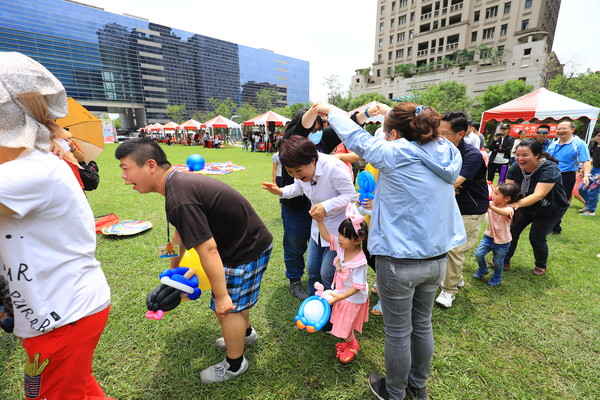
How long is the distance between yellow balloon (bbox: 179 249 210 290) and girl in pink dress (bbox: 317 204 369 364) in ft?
3.17

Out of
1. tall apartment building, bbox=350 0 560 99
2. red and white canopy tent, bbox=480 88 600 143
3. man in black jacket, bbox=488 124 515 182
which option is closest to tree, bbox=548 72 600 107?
tall apartment building, bbox=350 0 560 99

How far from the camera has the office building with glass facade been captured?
199 feet

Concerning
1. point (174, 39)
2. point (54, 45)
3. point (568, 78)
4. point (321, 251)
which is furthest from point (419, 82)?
point (54, 45)

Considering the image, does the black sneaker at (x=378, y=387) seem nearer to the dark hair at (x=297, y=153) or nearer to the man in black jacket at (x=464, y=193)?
the man in black jacket at (x=464, y=193)

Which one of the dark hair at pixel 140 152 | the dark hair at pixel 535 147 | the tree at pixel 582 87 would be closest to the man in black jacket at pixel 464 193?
the dark hair at pixel 535 147

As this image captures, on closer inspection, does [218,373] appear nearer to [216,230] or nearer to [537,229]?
[216,230]

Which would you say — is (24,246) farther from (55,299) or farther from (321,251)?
(321,251)

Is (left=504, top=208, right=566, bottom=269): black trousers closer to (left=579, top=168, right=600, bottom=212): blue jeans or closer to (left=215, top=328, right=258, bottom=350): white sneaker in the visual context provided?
(left=215, top=328, right=258, bottom=350): white sneaker

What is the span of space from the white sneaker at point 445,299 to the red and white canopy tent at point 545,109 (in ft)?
28.3

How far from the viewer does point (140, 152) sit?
154 centimetres

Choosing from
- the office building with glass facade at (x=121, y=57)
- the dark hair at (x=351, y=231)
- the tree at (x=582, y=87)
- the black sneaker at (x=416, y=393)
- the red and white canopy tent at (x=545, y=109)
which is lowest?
the black sneaker at (x=416, y=393)

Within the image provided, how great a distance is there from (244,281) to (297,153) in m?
1.02

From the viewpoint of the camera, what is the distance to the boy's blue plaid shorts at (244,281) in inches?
76.2

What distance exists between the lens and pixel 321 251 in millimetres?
2668
